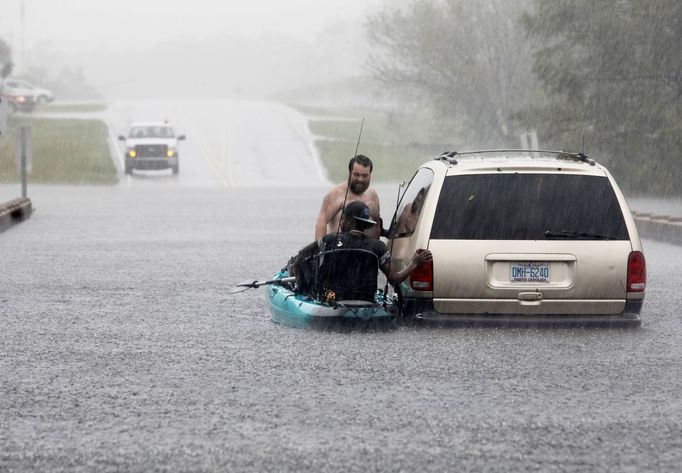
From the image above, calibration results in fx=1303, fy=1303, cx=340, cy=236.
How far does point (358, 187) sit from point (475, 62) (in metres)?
42.5

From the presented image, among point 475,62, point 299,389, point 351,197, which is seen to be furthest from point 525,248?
point 475,62

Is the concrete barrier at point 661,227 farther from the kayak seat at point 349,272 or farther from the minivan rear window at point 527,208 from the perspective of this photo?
the kayak seat at point 349,272

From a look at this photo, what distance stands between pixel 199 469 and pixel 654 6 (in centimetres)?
3070

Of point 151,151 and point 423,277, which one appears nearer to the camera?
point 423,277

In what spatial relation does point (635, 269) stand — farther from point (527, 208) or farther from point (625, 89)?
point (625, 89)

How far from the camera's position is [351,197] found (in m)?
11.2

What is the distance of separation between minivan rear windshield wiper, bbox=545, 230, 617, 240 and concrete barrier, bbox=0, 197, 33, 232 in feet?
47.2

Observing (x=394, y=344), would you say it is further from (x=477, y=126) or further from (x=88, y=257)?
(x=477, y=126)

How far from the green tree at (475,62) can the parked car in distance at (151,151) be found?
→ 419 inches

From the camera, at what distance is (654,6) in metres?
34.4

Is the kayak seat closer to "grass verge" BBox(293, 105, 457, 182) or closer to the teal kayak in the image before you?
the teal kayak

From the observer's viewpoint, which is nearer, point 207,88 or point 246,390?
point 246,390

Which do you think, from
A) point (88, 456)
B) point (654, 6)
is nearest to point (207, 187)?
point (654, 6)

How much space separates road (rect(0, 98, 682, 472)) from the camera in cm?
617
